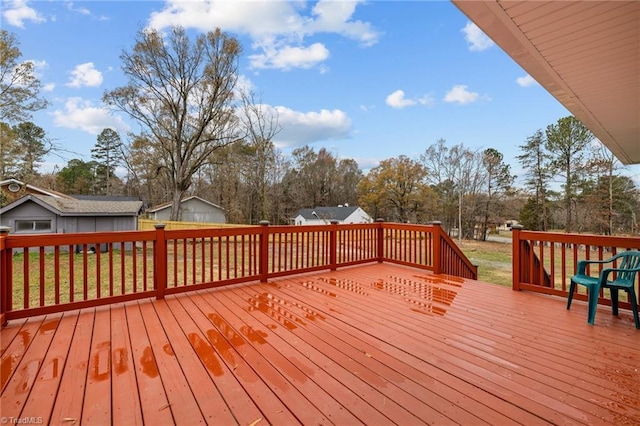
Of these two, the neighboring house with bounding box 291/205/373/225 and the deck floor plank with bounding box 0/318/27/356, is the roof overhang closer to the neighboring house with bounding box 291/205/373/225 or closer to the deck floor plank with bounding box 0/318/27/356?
the deck floor plank with bounding box 0/318/27/356

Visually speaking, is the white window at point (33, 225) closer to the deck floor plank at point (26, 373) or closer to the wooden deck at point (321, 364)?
the wooden deck at point (321, 364)

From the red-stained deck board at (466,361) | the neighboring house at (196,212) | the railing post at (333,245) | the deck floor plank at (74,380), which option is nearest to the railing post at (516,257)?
the red-stained deck board at (466,361)

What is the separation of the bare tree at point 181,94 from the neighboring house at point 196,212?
6188mm

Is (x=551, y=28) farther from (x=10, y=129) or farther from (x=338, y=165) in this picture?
(x=338, y=165)

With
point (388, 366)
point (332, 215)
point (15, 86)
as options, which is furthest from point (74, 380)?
point (332, 215)

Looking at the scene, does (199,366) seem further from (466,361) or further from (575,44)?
(575,44)

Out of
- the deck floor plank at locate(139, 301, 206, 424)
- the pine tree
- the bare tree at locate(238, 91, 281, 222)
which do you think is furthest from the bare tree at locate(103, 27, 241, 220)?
the deck floor plank at locate(139, 301, 206, 424)

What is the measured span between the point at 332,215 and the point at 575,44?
23805mm

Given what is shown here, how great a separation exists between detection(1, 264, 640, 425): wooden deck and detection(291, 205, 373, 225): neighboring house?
22.4 m

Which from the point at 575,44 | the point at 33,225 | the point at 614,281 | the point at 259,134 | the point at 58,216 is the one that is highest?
the point at 259,134

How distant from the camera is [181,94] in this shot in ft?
46.4

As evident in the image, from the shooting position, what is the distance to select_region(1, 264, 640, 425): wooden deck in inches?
63.2

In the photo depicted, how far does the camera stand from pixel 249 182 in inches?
782

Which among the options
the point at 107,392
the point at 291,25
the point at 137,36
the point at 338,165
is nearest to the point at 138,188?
the point at 137,36
